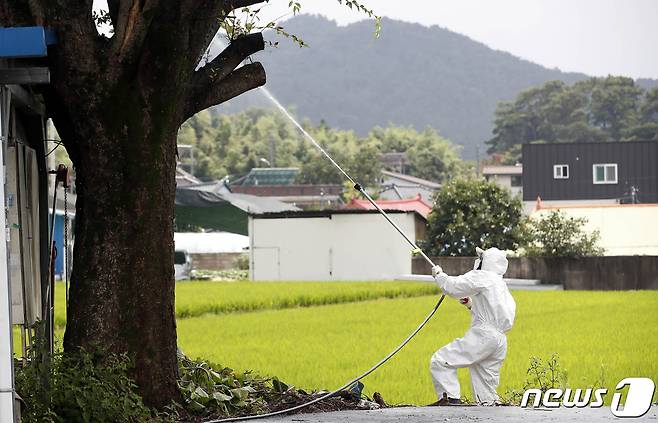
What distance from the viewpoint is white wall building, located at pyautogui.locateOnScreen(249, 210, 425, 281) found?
43.7 metres

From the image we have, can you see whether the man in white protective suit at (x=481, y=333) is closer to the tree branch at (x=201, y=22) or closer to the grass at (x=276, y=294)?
the tree branch at (x=201, y=22)

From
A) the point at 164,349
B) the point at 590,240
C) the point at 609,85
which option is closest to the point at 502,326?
the point at 164,349

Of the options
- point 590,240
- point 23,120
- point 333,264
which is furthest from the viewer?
point 333,264

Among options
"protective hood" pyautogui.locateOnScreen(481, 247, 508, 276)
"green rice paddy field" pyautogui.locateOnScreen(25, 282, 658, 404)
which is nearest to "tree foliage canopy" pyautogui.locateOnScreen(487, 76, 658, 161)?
"green rice paddy field" pyautogui.locateOnScreen(25, 282, 658, 404)

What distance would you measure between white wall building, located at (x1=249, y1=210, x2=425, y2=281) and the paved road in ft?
105

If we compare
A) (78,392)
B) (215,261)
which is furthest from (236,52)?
(215,261)

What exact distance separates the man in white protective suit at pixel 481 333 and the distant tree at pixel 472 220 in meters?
31.9

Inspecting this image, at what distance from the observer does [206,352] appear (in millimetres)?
18672

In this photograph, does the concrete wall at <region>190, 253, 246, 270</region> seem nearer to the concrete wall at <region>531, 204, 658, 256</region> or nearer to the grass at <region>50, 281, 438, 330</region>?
the concrete wall at <region>531, 204, 658, 256</region>

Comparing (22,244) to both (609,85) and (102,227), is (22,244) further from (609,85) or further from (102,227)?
(609,85)

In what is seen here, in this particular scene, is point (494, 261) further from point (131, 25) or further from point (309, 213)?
point (309, 213)

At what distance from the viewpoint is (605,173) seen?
6619 cm

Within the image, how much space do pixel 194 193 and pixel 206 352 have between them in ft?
108

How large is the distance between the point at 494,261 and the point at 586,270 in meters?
27.5
